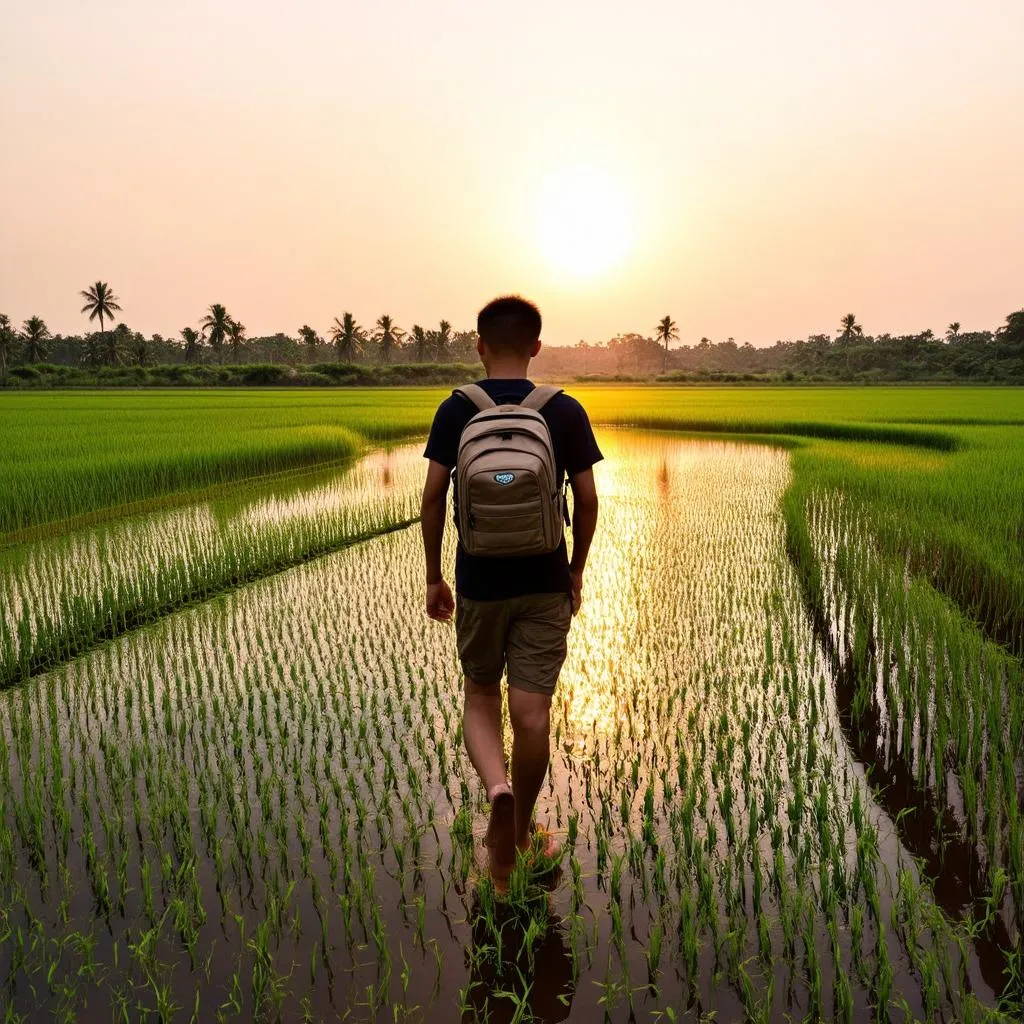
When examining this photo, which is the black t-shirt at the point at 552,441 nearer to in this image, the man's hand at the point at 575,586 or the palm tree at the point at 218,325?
the man's hand at the point at 575,586

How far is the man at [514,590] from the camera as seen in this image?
92.4 inches

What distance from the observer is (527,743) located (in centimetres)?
246

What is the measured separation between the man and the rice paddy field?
297 mm

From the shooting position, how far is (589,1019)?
2059 millimetres

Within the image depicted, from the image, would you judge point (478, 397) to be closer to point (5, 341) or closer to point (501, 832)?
point (501, 832)

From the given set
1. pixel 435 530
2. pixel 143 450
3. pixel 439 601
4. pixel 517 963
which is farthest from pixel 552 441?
pixel 143 450

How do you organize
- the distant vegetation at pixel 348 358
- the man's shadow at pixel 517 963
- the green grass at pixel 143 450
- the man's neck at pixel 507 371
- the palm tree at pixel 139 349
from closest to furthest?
the man's shadow at pixel 517 963, the man's neck at pixel 507 371, the green grass at pixel 143 450, the distant vegetation at pixel 348 358, the palm tree at pixel 139 349

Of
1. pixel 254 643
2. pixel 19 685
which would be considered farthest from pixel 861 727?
pixel 19 685

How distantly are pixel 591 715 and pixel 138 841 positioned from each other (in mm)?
2046

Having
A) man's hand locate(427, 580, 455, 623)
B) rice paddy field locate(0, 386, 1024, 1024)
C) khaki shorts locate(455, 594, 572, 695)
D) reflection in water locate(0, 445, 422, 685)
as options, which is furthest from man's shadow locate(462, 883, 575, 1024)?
reflection in water locate(0, 445, 422, 685)

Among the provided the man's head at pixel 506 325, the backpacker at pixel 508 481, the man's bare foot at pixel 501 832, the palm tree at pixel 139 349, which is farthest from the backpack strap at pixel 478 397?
the palm tree at pixel 139 349

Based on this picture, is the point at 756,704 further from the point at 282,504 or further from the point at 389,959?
the point at 282,504

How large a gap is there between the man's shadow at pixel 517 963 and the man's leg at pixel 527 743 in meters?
0.23

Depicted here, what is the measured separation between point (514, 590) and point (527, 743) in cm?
49
